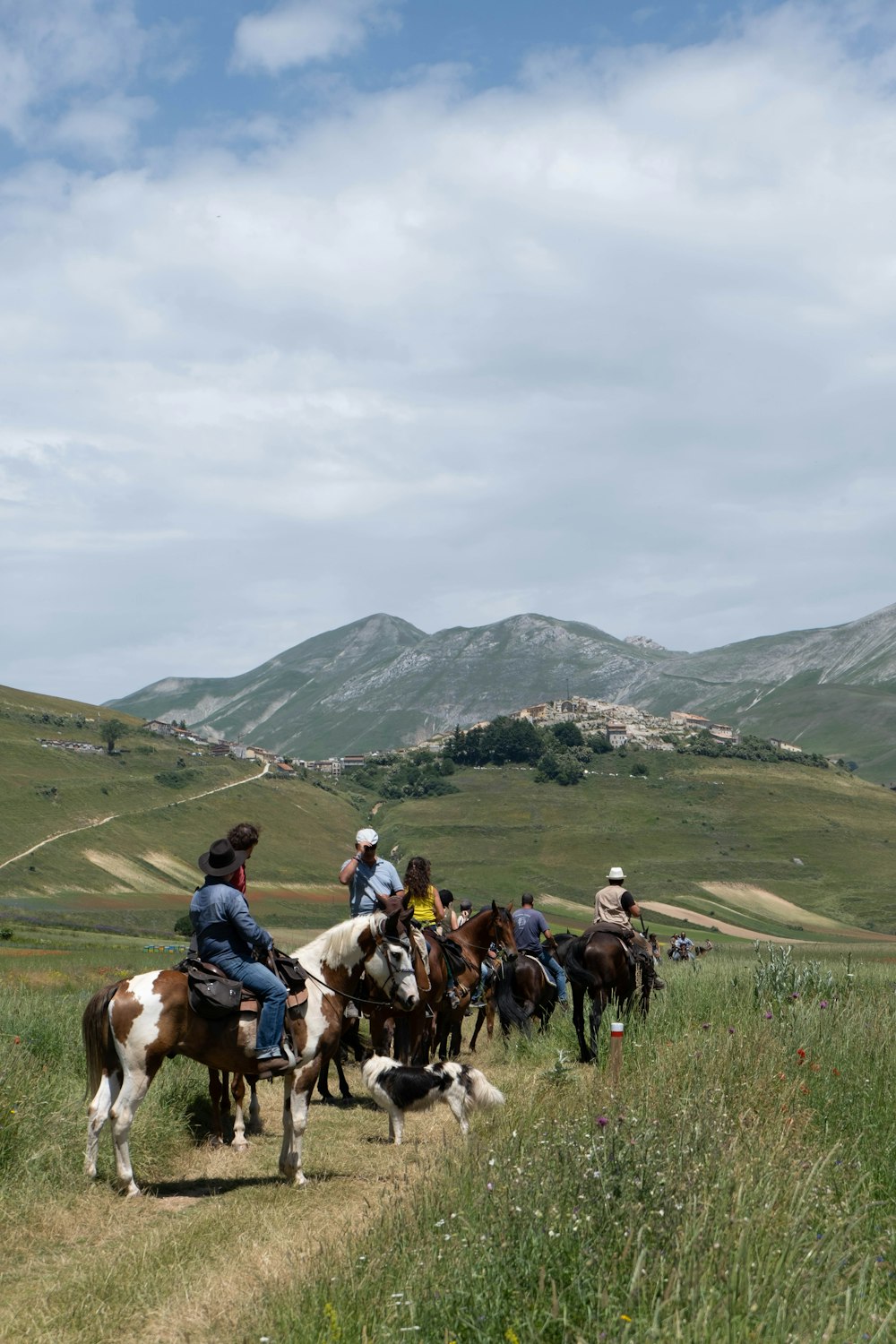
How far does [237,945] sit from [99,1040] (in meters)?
1.24

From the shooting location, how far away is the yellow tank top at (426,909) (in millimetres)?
13609

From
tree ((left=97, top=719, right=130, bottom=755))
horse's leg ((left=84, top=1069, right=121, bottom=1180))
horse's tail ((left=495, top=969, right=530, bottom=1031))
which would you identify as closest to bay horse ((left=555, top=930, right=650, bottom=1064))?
horse's tail ((left=495, top=969, right=530, bottom=1031))

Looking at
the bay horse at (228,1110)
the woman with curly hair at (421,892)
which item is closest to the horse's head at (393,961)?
the bay horse at (228,1110)

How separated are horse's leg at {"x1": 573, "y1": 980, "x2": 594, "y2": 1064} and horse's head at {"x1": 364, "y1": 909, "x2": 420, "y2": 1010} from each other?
3.81m

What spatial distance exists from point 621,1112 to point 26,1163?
4300 mm

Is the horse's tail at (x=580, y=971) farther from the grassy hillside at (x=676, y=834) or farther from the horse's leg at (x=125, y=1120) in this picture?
the grassy hillside at (x=676, y=834)

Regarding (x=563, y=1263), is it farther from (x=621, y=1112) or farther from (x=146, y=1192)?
(x=146, y=1192)

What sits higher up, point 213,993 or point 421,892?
point 421,892


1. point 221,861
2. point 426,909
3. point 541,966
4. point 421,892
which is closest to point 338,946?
point 221,861

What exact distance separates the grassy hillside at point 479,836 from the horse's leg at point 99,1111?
56709 millimetres

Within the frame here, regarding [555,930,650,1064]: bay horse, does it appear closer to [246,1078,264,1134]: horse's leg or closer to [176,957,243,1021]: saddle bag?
[246,1078,264,1134]: horse's leg

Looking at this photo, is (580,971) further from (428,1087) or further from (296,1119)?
(296,1119)

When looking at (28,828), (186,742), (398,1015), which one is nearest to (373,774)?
(186,742)

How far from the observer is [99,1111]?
8797mm
